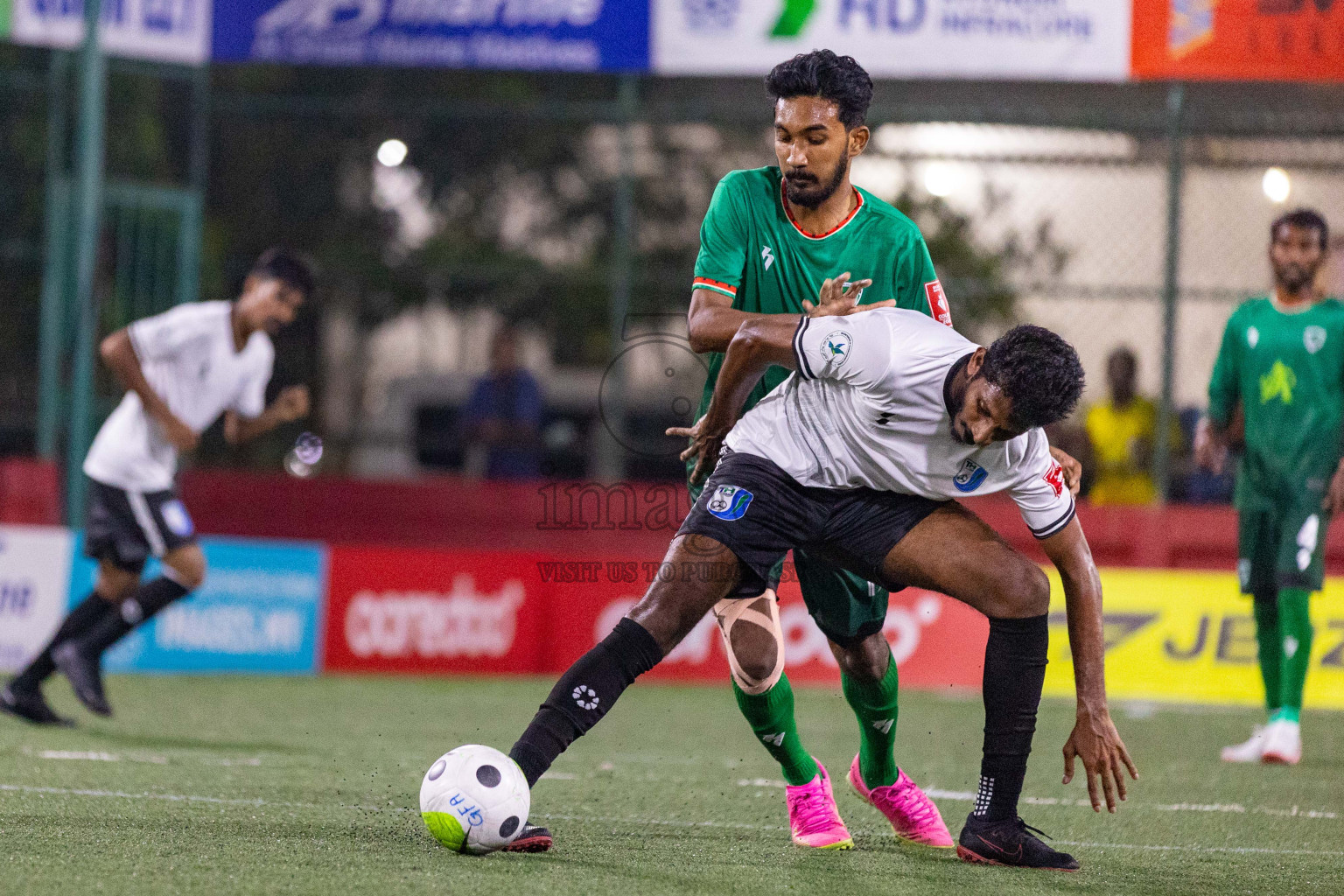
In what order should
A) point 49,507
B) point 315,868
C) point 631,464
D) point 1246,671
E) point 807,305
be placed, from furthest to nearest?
point 631,464, point 49,507, point 1246,671, point 807,305, point 315,868

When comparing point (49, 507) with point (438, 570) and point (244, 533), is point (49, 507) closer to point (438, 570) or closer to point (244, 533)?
point (244, 533)

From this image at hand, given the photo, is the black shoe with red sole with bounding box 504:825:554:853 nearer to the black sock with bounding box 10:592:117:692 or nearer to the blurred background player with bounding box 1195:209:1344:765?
the black sock with bounding box 10:592:117:692

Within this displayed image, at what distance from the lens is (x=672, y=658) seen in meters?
10.8

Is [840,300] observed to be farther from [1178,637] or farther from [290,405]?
[1178,637]

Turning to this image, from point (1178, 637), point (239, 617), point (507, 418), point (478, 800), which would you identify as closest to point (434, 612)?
point (239, 617)

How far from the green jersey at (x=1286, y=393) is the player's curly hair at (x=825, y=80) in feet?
11.9

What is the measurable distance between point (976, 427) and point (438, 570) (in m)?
6.99

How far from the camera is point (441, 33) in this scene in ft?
38.2

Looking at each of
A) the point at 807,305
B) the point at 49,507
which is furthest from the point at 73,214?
Answer: the point at 807,305

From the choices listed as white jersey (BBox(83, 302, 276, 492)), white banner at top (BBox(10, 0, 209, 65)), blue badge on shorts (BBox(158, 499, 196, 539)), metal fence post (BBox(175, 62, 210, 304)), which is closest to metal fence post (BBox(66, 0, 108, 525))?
white banner at top (BBox(10, 0, 209, 65))

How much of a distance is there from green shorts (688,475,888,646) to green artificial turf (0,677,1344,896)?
2.00ft

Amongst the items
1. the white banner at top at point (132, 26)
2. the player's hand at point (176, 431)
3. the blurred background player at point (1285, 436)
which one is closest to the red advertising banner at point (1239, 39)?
the blurred background player at point (1285, 436)

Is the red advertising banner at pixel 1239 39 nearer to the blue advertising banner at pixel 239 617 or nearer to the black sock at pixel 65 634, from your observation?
the blue advertising banner at pixel 239 617

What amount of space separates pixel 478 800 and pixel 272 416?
415cm
